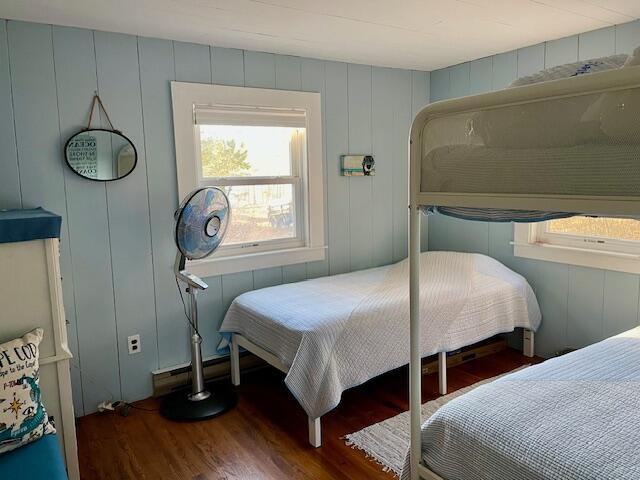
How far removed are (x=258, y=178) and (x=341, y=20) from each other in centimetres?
118

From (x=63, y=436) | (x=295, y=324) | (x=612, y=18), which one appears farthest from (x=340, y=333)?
(x=612, y=18)

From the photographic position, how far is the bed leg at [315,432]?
2482 millimetres

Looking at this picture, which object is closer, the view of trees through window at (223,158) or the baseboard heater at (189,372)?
the baseboard heater at (189,372)

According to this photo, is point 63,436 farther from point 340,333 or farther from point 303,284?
point 303,284

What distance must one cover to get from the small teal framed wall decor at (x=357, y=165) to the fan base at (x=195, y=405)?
1.75 meters

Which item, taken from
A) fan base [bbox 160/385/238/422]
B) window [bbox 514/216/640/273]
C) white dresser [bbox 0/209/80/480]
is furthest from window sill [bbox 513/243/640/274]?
white dresser [bbox 0/209/80/480]

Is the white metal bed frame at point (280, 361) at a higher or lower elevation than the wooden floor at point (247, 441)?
higher

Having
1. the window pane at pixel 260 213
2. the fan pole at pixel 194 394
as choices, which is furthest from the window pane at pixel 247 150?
the fan pole at pixel 194 394

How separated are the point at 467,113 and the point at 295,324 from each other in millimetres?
1577

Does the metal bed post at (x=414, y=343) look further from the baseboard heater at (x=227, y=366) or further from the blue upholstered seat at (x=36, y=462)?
the baseboard heater at (x=227, y=366)

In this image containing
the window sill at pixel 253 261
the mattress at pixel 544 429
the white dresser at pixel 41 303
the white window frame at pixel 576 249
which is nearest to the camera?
the mattress at pixel 544 429

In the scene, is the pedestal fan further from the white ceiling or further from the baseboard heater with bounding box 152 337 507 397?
the white ceiling

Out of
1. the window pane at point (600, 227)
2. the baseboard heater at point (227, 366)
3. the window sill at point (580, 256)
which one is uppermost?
the window pane at point (600, 227)

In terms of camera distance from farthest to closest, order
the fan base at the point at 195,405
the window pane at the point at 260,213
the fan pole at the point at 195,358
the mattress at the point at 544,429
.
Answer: the window pane at the point at 260,213 < the fan pole at the point at 195,358 < the fan base at the point at 195,405 < the mattress at the point at 544,429
